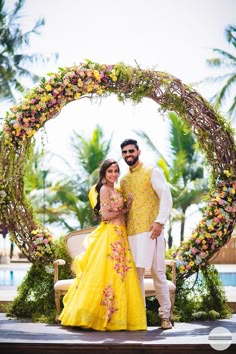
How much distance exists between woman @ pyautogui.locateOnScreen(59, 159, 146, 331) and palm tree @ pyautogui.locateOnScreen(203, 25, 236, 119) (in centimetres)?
1319

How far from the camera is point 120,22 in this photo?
51.5ft

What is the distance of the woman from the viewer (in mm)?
5906

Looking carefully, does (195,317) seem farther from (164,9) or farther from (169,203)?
(164,9)

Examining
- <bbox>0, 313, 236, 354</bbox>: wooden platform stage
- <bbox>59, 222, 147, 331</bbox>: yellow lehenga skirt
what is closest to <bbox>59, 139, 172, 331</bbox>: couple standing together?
<bbox>59, 222, 147, 331</bbox>: yellow lehenga skirt

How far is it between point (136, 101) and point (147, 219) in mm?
1699

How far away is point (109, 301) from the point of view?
19.4ft

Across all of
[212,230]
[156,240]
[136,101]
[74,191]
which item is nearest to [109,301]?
[156,240]

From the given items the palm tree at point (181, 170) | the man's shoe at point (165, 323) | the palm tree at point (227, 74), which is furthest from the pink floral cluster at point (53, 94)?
the palm tree at point (181, 170)

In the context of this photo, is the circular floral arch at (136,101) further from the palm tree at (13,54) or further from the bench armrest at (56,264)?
the palm tree at (13,54)

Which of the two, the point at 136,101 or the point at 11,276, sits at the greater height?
the point at 136,101

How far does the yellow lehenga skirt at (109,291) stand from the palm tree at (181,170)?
15522 millimetres

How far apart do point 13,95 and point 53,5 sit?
229 inches

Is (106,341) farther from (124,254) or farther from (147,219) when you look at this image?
(147,219)

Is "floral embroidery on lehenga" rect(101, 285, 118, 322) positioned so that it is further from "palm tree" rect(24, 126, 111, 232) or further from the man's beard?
"palm tree" rect(24, 126, 111, 232)
